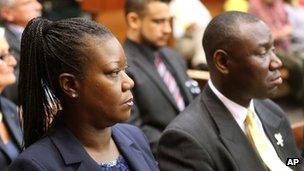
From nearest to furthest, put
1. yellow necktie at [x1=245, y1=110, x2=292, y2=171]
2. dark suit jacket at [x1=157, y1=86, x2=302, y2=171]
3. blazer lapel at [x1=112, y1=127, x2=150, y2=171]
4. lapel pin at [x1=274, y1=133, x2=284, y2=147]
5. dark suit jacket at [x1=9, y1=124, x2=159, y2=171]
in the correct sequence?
dark suit jacket at [x1=9, y1=124, x2=159, y2=171] < blazer lapel at [x1=112, y1=127, x2=150, y2=171] < dark suit jacket at [x1=157, y1=86, x2=302, y2=171] < yellow necktie at [x1=245, y1=110, x2=292, y2=171] < lapel pin at [x1=274, y1=133, x2=284, y2=147]

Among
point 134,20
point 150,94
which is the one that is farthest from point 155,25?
point 150,94

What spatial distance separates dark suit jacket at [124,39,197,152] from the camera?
2.62 metres

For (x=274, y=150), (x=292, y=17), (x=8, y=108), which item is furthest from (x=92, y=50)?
(x=292, y=17)

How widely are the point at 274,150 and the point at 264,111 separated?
16 cm

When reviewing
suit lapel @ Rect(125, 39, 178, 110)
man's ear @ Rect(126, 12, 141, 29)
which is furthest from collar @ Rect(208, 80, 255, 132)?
man's ear @ Rect(126, 12, 141, 29)

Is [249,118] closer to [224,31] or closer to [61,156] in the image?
[224,31]

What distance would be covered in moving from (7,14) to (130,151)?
1655 mm

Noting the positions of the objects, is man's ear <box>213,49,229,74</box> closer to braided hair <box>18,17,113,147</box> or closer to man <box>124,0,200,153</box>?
braided hair <box>18,17,113,147</box>

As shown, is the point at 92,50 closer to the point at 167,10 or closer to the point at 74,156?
the point at 74,156

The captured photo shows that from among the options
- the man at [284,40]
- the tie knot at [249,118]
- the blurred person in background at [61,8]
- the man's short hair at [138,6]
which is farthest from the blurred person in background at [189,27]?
the tie knot at [249,118]

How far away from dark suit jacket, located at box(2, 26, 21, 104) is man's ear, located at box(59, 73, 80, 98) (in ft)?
4.19

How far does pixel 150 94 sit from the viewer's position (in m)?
2.65

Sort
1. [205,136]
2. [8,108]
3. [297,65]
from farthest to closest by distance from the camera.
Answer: [297,65], [8,108], [205,136]

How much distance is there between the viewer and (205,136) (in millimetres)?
1659
